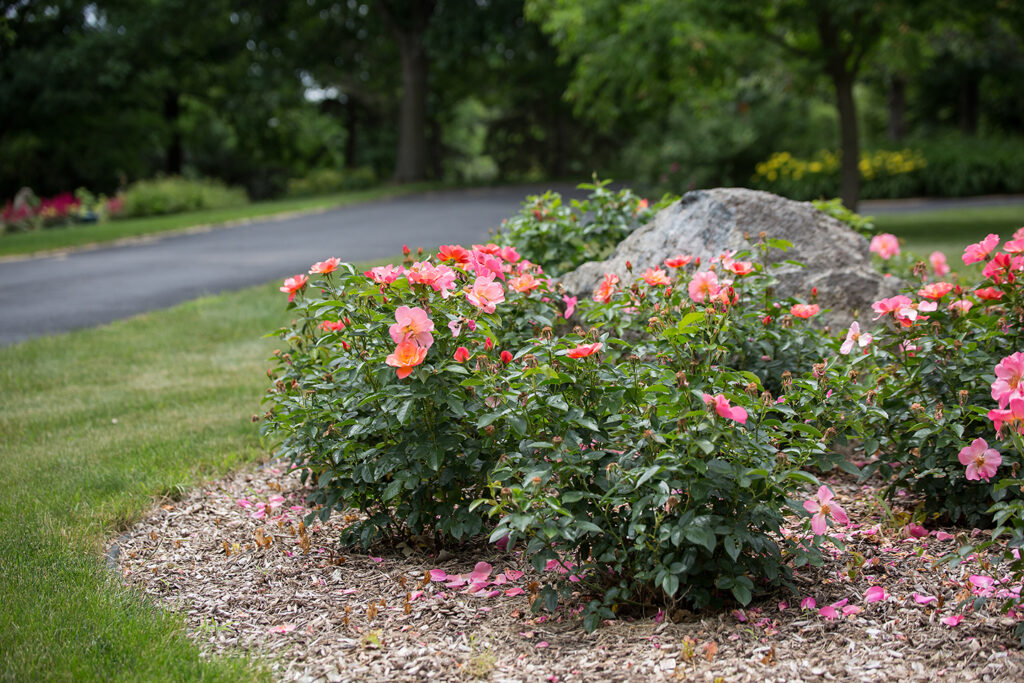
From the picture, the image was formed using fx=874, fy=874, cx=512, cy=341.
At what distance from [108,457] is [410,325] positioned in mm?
2399

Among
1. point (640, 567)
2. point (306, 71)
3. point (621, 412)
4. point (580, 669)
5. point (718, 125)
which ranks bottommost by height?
point (580, 669)

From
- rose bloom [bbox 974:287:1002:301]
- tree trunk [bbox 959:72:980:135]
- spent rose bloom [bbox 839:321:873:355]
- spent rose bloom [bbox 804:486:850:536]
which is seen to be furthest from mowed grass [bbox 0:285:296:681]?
tree trunk [bbox 959:72:980:135]

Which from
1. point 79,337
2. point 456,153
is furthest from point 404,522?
point 456,153

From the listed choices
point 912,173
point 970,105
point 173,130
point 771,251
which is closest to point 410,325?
point 771,251

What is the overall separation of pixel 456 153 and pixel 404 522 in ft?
92.5

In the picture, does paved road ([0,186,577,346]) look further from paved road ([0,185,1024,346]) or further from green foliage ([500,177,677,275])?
green foliage ([500,177,677,275])

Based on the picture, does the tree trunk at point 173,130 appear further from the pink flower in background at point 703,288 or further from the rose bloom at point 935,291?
the rose bloom at point 935,291

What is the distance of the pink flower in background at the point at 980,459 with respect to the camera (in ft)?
8.46

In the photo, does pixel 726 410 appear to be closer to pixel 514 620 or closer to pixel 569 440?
pixel 569 440

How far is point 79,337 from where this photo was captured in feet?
22.8

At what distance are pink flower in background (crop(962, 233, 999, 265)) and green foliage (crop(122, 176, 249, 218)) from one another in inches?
681

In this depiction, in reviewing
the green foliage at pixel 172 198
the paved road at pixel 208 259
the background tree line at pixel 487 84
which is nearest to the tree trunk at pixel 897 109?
the background tree line at pixel 487 84

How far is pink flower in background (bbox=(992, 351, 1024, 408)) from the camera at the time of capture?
232cm

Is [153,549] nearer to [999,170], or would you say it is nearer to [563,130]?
[999,170]
